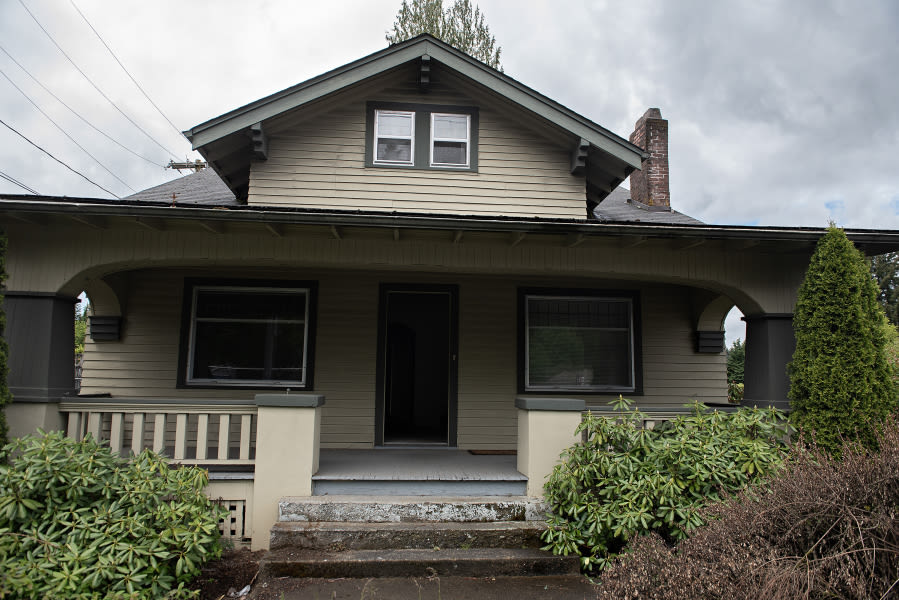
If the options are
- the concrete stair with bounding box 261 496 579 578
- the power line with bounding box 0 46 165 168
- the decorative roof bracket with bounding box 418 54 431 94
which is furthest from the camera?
the power line with bounding box 0 46 165 168

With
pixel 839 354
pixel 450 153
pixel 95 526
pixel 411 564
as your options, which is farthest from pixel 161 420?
pixel 839 354

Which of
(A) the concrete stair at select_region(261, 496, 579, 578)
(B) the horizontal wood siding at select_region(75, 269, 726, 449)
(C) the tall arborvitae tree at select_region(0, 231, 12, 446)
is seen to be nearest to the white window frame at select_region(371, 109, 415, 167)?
(B) the horizontal wood siding at select_region(75, 269, 726, 449)

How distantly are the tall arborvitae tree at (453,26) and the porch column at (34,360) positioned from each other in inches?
615

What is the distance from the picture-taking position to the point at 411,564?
14.4 feet

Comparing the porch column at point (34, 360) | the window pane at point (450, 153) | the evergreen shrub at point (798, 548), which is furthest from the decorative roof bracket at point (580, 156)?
the porch column at point (34, 360)

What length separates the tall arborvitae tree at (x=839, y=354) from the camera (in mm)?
4969

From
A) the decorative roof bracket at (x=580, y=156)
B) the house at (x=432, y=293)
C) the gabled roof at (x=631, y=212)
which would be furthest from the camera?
the gabled roof at (x=631, y=212)

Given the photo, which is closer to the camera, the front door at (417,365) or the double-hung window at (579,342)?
the double-hung window at (579,342)

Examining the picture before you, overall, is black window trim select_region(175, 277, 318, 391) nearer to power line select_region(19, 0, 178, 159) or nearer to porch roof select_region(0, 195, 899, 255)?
porch roof select_region(0, 195, 899, 255)

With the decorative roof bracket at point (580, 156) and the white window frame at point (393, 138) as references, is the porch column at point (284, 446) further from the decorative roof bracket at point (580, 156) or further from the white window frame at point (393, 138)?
the decorative roof bracket at point (580, 156)

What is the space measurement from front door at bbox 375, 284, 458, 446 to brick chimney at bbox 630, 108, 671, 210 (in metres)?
4.38

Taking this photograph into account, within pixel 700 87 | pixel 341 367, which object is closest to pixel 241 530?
pixel 341 367

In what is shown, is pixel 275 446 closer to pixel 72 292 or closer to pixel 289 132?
pixel 72 292

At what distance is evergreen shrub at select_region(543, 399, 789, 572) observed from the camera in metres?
4.26
